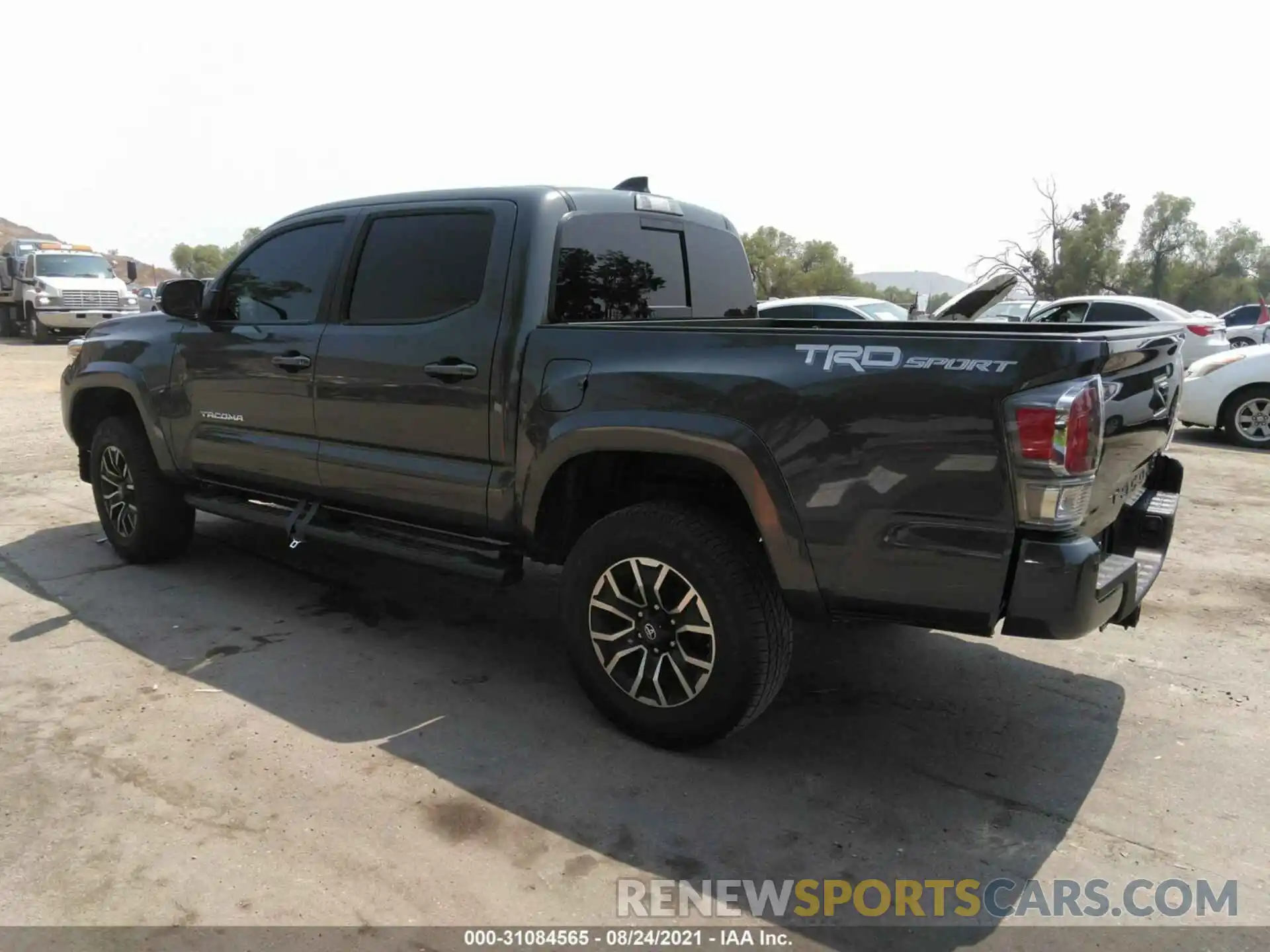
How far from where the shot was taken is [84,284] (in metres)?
24.4

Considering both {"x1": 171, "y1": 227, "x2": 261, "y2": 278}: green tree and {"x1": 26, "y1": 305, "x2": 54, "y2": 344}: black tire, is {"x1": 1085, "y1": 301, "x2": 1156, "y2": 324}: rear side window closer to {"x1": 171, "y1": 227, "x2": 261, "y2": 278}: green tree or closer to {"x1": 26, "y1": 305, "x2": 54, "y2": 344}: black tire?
{"x1": 26, "y1": 305, "x2": 54, "y2": 344}: black tire

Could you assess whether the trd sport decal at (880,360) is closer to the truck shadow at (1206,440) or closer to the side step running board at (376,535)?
the side step running board at (376,535)

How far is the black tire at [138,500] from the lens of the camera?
17.6 ft

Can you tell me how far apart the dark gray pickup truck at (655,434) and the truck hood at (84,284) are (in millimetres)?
22623

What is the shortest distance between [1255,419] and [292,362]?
398 inches

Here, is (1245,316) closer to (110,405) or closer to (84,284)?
(110,405)

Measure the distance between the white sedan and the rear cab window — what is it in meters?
7.73

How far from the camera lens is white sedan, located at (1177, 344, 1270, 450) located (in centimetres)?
→ 1010

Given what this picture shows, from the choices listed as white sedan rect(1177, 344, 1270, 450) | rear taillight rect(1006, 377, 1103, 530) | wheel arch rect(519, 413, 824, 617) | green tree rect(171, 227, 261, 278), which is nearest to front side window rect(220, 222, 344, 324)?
wheel arch rect(519, 413, 824, 617)

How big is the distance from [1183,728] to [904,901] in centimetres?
173

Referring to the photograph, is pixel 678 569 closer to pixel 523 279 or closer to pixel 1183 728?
pixel 523 279

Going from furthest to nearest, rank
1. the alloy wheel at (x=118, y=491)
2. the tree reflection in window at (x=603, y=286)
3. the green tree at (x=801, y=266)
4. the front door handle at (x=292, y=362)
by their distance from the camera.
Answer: the green tree at (x=801, y=266) < the alloy wheel at (x=118, y=491) < the front door handle at (x=292, y=362) < the tree reflection in window at (x=603, y=286)

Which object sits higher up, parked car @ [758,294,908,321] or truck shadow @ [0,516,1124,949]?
parked car @ [758,294,908,321]

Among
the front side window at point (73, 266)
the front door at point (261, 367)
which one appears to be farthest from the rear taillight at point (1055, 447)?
the front side window at point (73, 266)
